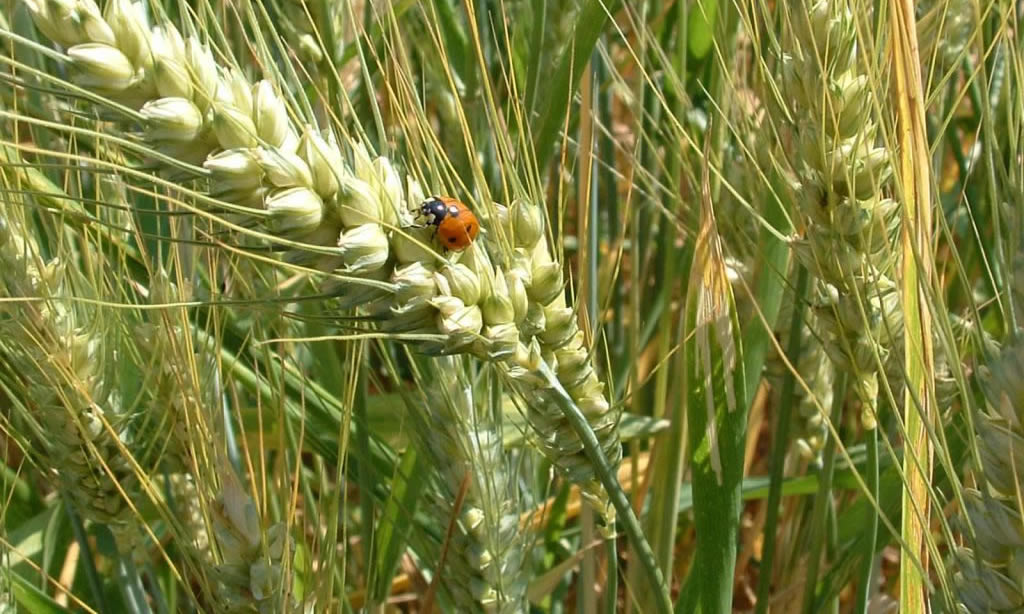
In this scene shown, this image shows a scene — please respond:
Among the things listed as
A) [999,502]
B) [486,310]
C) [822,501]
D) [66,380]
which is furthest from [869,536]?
[66,380]

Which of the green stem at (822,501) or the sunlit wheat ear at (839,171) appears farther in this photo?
the green stem at (822,501)

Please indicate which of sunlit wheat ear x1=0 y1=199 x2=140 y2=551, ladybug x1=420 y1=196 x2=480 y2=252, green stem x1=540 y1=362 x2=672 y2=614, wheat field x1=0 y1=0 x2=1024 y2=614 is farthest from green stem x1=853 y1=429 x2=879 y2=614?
sunlit wheat ear x1=0 y1=199 x2=140 y2=551

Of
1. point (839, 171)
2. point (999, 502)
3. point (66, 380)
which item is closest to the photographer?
point (999, 502)

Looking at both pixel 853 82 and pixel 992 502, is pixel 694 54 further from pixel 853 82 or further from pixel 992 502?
pixel 992 502

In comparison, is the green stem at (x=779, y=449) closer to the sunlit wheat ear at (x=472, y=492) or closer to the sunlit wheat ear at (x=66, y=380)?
the sunlit wheat ear at (x=472, y=492)

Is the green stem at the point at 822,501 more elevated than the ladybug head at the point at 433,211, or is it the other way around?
the ladybug head at the point at 433,211

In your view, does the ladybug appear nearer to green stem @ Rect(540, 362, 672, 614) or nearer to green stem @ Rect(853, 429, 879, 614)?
green stem @ Rect(540, 362, 672, 614)

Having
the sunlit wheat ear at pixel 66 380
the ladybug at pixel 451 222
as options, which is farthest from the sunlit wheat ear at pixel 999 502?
the sunlit wheat ear at pixel 66 380

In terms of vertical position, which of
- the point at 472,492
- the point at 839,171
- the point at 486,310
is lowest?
the point at 472,492

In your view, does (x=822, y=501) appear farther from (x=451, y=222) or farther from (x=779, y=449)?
(x=451, y=222)
